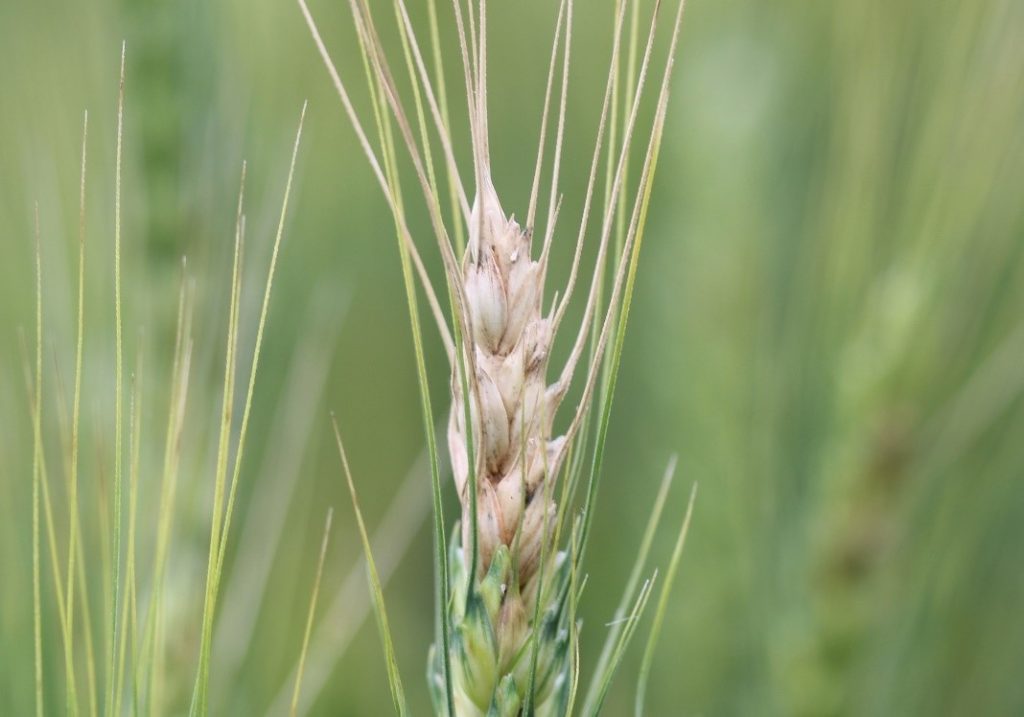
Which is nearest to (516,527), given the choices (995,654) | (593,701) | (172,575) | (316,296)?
(593,701)

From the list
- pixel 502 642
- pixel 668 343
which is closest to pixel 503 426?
pixel 502 642

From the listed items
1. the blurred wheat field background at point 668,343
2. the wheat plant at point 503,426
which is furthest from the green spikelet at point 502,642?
the blurred wheat field background at point 668,343

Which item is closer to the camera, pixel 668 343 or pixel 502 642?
pixel 502 642

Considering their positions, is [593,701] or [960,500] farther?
[960,500]

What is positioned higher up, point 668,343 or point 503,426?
point 503,426

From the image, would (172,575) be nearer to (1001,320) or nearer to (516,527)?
(516,527)

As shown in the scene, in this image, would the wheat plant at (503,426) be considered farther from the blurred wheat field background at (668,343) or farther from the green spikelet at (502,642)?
the blurred wheat field background at (668,343)

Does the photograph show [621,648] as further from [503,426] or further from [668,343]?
[668,343]

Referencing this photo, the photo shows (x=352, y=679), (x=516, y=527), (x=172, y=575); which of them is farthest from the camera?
(x=352, y=679)
